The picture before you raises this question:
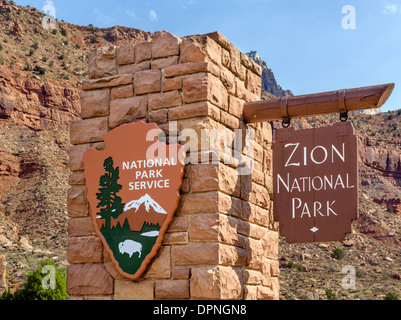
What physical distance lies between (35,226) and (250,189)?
118 feet

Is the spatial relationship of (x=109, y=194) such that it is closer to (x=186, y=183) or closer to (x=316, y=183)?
(x=186, y=183)

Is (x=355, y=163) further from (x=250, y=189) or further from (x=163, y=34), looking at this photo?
(x=163, y=34)

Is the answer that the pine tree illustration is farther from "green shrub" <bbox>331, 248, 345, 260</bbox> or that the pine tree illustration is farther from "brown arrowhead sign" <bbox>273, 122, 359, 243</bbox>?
"green shrub" <bbox>331, 248, 345, 260</bbox>

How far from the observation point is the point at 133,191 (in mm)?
Answer: 6188

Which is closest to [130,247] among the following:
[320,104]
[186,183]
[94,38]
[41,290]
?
[186,183]

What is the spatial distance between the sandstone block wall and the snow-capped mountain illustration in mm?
186

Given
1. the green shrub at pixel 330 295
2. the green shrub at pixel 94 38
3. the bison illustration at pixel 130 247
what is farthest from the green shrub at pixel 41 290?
the green shrub at pixel 94 38

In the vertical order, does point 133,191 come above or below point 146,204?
above

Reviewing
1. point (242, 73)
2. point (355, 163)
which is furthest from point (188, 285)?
point (242, 73)

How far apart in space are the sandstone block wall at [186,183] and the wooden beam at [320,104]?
0.23 metres

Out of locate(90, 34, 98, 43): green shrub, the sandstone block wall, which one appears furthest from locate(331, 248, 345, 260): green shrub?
locate(90, 34, 98, 43): green shrub

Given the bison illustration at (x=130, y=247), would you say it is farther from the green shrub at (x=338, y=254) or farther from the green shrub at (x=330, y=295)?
the green shrub at (x=338, y=254)

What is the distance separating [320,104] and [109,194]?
2373 millimetres

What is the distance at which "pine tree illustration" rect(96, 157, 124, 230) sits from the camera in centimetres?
623
